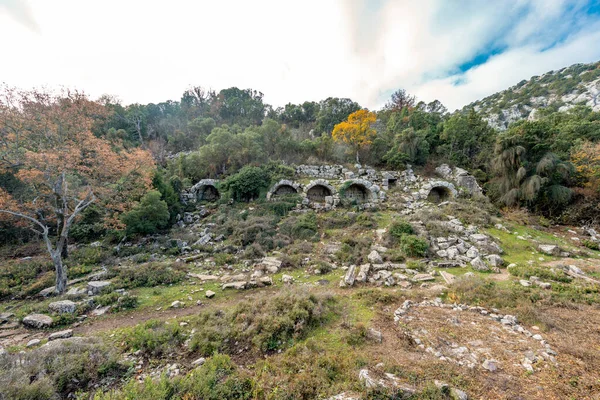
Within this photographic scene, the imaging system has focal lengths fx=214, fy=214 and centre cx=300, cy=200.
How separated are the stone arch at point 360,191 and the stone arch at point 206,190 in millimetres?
10398

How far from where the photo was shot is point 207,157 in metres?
Answer: 17.9

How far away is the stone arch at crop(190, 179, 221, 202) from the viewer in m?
17.3

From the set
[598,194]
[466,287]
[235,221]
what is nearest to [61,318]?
[235,221]

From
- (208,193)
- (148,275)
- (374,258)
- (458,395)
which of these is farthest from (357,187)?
(458,395)

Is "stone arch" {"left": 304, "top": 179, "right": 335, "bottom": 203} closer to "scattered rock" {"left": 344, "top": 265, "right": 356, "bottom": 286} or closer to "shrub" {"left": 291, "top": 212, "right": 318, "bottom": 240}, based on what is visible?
"shrub" {"left": 291, "top": 212, "right": 318, "bottom": 240}

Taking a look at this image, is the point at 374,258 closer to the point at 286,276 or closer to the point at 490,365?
the point at 286,276

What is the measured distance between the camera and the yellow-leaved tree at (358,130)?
19352 mm

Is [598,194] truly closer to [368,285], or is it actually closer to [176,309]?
[368,285]

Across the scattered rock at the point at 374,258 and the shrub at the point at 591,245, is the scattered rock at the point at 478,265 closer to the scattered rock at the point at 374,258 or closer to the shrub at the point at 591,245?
the scattered rock at the point at 374,258

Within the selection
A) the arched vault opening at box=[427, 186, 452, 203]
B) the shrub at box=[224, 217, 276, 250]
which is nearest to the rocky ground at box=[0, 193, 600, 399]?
the shrub at box=[224, 217, 276, 250]

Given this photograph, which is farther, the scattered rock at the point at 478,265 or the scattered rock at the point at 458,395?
the scattered rock at the point at 478,265

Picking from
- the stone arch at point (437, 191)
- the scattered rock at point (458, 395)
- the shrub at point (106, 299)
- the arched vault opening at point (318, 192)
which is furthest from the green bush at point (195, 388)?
the stone arch at point (437, 191)

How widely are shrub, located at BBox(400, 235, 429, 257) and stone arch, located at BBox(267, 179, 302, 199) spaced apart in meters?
9.55

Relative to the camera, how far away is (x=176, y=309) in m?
5.75
